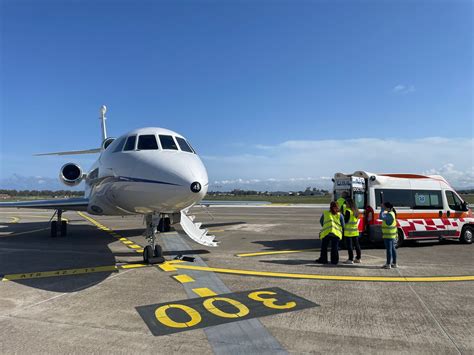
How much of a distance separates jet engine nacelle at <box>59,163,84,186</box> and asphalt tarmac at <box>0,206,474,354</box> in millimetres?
7358

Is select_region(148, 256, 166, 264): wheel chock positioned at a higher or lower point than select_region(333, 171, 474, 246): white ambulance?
lower

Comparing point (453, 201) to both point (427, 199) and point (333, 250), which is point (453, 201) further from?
point (333, 250)

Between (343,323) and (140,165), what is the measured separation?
17.2 feet

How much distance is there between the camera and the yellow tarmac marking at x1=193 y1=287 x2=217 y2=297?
610 cm

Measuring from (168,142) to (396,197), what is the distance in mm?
7757

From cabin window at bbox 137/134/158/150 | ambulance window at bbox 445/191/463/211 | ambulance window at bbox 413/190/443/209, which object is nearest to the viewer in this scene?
cabin window at bbox 137/134/158/150

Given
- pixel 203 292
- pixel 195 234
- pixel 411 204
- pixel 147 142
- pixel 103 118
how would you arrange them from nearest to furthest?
1. pixel 203 292
2. pixel 147 142
3. pixel 195 234
4. pixel 411 204
5. pixel 103 118

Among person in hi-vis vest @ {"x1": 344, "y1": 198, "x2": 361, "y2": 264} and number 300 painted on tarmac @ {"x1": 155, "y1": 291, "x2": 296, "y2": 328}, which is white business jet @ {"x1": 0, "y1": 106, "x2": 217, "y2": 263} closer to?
number 300 painted on tarmac @ {"x1": 155, "y1": 291, "x2": 296, "y2": 328}

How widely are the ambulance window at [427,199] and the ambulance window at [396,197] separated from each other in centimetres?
24

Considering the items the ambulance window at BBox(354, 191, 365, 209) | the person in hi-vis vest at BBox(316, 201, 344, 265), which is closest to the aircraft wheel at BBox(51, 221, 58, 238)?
the person in hi-vis vest at BBox(316, 201, 344, 265)

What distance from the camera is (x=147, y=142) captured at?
8508 millimetres

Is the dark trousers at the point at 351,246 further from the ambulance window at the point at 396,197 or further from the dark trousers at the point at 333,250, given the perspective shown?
the ambulance window at the point at 396,197

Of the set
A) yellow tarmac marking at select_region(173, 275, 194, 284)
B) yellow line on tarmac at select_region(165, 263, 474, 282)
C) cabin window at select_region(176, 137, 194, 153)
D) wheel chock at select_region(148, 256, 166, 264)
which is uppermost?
cabin window at select_region(176, 137, 194, 153)

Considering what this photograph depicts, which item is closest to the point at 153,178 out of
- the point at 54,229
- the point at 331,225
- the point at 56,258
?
the point at 331,225
